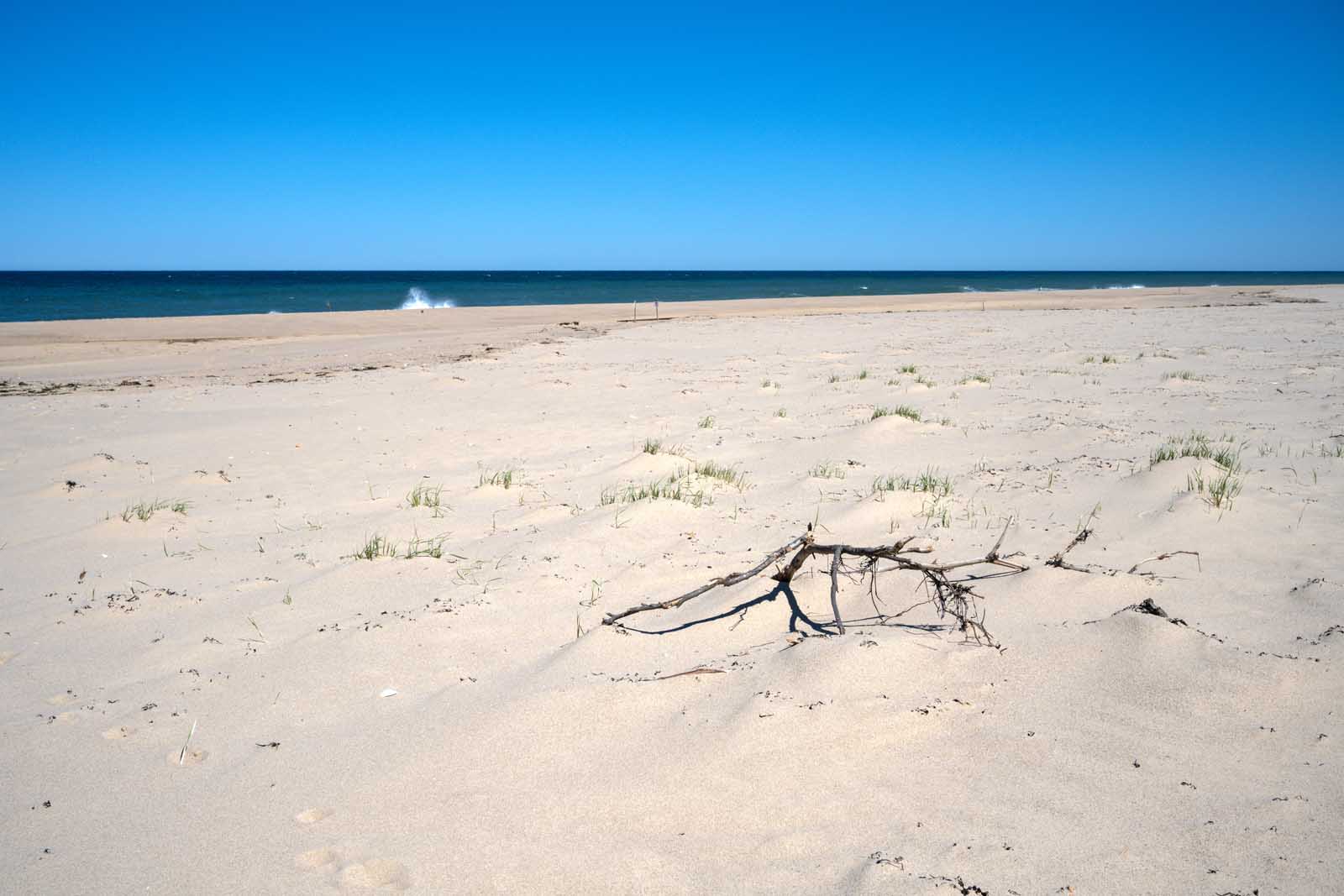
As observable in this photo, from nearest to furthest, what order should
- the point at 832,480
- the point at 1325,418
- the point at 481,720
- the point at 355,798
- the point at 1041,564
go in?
the point at 355,798
the point at 481,720
the point at 1041,564
the point at 832,480
the point at 1325,418

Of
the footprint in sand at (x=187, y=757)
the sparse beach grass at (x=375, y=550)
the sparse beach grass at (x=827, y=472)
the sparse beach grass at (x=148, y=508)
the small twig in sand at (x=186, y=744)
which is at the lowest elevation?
the footprint in sand at (x=187, y=757)

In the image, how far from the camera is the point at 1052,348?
10.7 meters

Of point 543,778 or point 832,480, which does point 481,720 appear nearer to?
point 543,778

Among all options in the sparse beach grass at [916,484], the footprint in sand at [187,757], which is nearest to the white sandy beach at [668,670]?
the footprint in sand at [187,757]

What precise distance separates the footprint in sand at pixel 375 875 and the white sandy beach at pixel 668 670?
1 centimetres

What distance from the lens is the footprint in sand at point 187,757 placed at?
218cm

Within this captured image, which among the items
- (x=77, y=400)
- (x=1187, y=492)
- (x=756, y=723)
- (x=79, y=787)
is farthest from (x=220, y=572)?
(x=77, y=400)

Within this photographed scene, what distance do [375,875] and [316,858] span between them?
0.16m

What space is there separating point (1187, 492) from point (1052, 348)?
297 inches

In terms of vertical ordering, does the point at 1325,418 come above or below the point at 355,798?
above

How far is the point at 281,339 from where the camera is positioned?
56.2 ft

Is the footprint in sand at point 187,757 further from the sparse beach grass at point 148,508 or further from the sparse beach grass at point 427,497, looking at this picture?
the sparse beach grass at point 148,508

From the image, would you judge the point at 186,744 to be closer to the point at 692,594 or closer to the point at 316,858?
the point at 316,858

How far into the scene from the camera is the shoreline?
11.6m
